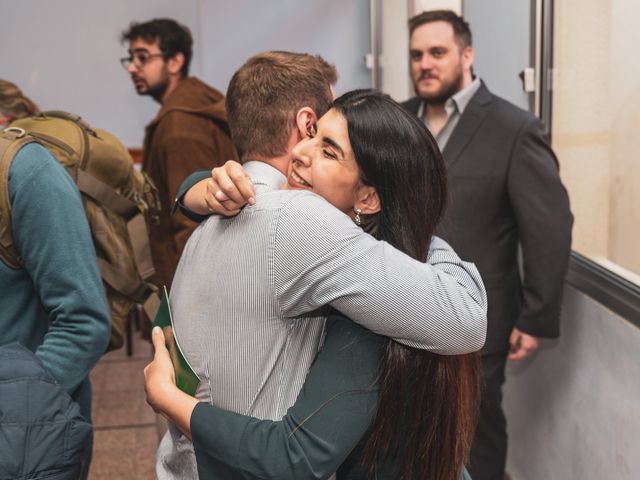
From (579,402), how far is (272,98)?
1.73 metres

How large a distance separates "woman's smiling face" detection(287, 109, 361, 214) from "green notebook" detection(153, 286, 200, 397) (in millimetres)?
274

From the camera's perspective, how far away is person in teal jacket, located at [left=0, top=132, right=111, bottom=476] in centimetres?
160

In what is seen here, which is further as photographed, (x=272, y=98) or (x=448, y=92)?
(x=448, y=92)

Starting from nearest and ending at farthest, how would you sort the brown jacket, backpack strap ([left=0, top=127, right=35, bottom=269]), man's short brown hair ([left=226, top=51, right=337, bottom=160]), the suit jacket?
man's short brown hair ([left=226, top=51, right=337, bottom=160])
backpack strap ([left=0, top=127, right=35, bottom=269])
the suit jacket
the brown jacket

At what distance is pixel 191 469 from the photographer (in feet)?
4.22

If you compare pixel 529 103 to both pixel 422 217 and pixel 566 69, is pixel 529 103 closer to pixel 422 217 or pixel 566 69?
pixel 566 69

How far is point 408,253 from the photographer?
1.21 metres

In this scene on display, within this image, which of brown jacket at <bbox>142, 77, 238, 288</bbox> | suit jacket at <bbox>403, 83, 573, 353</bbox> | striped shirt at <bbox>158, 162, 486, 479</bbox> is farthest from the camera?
brown jacket at <bbox>142, 77, 238, 288</bbox>

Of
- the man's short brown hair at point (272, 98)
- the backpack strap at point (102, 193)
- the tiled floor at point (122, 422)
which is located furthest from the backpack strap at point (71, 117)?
the tiled floor at point (122, 422)

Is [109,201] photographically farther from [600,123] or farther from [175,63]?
[175,63]

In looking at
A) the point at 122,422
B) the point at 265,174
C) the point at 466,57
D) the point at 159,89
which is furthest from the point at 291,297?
the point at 122,422

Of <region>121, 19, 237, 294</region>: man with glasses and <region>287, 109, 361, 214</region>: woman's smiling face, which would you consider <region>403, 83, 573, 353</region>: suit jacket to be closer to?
<region>121, 19, 237, 294</region>: man with glasses

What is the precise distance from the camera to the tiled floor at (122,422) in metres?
3.64

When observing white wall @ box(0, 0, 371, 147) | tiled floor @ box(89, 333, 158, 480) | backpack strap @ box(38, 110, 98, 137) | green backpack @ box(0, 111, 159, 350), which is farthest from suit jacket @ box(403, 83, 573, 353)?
white wall @ box(0, 0, 371, 147)
